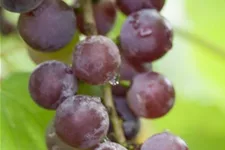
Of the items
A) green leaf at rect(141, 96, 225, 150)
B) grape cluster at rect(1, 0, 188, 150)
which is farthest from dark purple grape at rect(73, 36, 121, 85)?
green leaf at rect(141, 96, 225, 150)

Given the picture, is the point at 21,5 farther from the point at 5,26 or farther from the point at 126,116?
the point at 5,26

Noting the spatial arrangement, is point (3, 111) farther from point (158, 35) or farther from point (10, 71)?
point (158, 35)

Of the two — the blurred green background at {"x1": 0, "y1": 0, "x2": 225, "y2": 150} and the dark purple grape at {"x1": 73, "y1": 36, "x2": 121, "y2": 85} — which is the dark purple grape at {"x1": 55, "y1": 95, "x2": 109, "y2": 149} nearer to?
the dark purple grape at {"x1": 73, "y1": 36, "x2": 121, "y2": 85}

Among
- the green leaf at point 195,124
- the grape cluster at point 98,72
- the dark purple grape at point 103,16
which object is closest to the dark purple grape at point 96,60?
the grape cluster at point 98,72

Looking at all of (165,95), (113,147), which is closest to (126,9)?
(165,95)

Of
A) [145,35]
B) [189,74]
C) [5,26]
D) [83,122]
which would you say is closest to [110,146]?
[83,122]

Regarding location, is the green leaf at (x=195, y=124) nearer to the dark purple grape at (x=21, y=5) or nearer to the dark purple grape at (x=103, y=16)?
the dark purple grape at (x=103, y=16)
